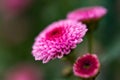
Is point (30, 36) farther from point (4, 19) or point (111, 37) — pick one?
point (111, 37)

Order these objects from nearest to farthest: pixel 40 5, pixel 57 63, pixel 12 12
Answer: pixel 57 63 < pixel 40 5 < pixel 12 12

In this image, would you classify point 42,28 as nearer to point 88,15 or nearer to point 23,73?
point 23,73

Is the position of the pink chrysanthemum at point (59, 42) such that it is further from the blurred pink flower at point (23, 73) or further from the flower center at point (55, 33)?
the blurred pink flower at point (23, 73)

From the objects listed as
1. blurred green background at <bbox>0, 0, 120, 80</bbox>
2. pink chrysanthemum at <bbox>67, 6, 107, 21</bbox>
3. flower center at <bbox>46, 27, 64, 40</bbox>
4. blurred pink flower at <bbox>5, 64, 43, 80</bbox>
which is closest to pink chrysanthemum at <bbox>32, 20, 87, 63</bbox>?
flower center at <bbox>46, 27, 64, 40</bbox>

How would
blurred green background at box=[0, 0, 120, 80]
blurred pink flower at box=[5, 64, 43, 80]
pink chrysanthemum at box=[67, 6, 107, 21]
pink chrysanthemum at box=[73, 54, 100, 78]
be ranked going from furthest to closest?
blurred pink flower at box=[5, 64, 43, 80] → blurred green background at box=[0, 0, 120, 80] → pink chrysanthemum at box=[67, 6, 107, 21] → pink chrysanthemum at box=[73, 54, 100, 78]

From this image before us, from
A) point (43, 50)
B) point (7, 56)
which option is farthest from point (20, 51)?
point (43, 50)

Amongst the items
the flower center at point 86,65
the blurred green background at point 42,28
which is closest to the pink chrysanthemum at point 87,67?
the flower center at point 86,65

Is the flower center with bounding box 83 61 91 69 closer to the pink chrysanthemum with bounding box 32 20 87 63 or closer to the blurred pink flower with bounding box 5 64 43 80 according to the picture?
the pink chrysanthemum with bounding box 32 20 87 63
